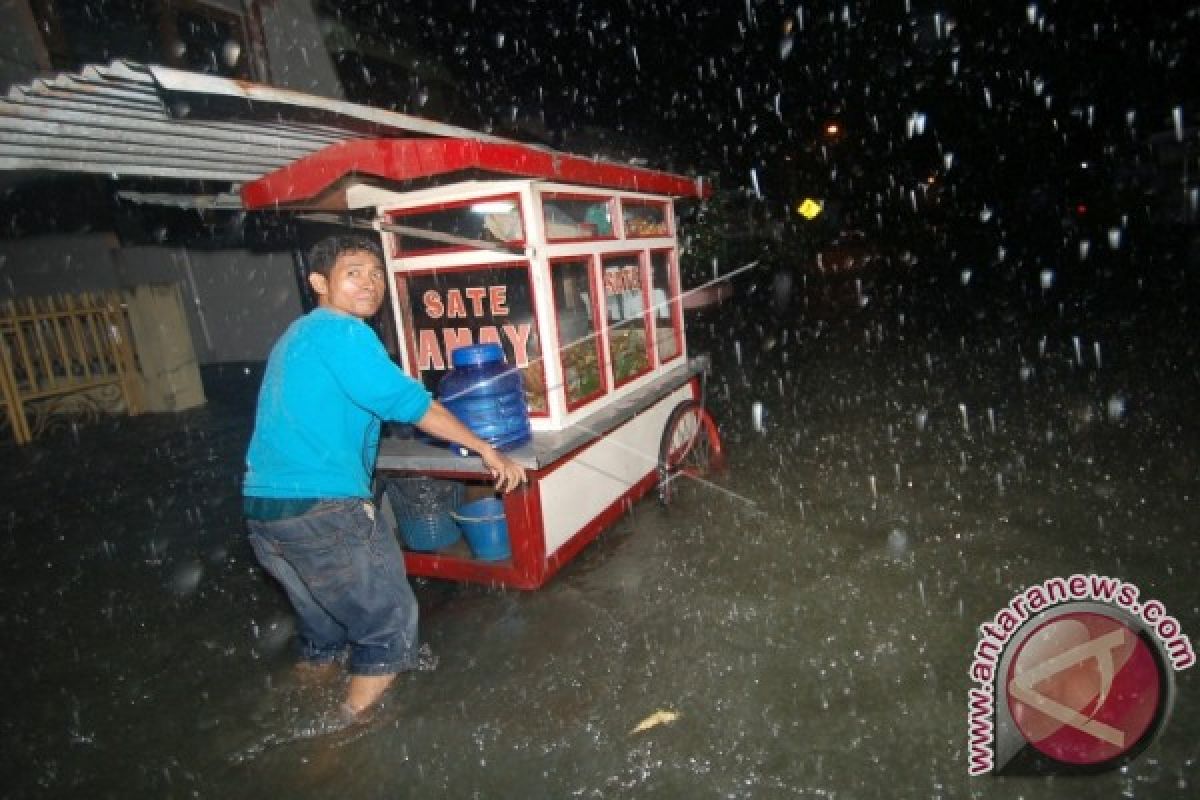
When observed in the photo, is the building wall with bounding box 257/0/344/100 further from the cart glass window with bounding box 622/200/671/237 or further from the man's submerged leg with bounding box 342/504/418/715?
the man's submerged leg with bounding box 342/504/418/715

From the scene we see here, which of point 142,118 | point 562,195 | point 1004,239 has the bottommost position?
point 1004,239

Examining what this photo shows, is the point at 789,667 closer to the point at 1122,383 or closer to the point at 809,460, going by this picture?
the point at 809,460

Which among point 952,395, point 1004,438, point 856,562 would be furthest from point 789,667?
point 952,395

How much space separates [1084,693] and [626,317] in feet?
13.6

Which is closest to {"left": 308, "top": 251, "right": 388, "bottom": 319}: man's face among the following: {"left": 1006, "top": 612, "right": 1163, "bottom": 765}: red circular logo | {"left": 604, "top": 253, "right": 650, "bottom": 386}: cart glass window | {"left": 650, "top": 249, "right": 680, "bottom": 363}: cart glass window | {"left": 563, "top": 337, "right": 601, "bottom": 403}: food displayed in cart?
{"left": 563, "top": 337, "right": 601, "bottom": 403}: food displayed in cart

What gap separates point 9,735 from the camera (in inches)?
138

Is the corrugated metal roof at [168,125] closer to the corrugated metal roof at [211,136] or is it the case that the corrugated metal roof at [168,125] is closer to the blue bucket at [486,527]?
the corrugated metal roof at [211,136]

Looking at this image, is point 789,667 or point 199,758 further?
point 789,667

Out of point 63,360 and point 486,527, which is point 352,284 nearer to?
point 486,527

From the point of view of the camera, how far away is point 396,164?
3385 mm

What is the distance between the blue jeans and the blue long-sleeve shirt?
0.13 metres

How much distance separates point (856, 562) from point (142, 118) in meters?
4.68

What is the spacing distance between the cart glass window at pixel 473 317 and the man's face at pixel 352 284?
1601 mm

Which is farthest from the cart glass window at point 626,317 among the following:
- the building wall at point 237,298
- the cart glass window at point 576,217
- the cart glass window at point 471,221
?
the building wall at point 237,298
